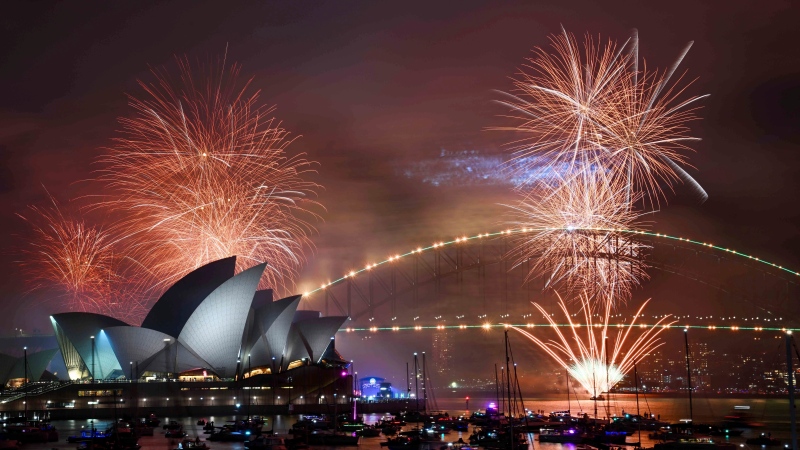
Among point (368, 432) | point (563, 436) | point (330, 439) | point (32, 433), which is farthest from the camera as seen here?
point (368, 432)

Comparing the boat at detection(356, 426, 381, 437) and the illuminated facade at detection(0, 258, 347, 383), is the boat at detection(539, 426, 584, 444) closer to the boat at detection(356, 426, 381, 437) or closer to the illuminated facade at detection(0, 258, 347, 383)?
the boat at detection(356, 426, 381, 437)

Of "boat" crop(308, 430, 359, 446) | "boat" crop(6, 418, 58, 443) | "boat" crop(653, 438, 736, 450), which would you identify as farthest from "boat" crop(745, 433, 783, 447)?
"boat" crop(6, 418, 58, 443)

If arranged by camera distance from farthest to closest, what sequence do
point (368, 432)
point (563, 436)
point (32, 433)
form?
point (368, 432) → point (563, 436) → point (32, 433)

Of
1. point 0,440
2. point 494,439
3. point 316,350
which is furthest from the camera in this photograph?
point 316,350

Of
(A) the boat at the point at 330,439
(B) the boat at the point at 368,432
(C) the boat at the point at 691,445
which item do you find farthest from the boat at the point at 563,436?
(A) the boat at the point at 330,439

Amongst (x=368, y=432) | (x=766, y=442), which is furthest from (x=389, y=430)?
(x=766, y=442)

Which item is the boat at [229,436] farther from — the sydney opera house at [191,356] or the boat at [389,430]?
the sydney opera house at [191,356]

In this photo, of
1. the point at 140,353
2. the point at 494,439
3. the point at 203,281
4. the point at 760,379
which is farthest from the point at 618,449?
the point at 760,379

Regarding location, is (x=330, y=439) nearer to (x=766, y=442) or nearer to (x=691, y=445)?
(x=691, y=445)

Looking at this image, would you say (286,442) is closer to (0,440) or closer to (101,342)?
(0,440)
